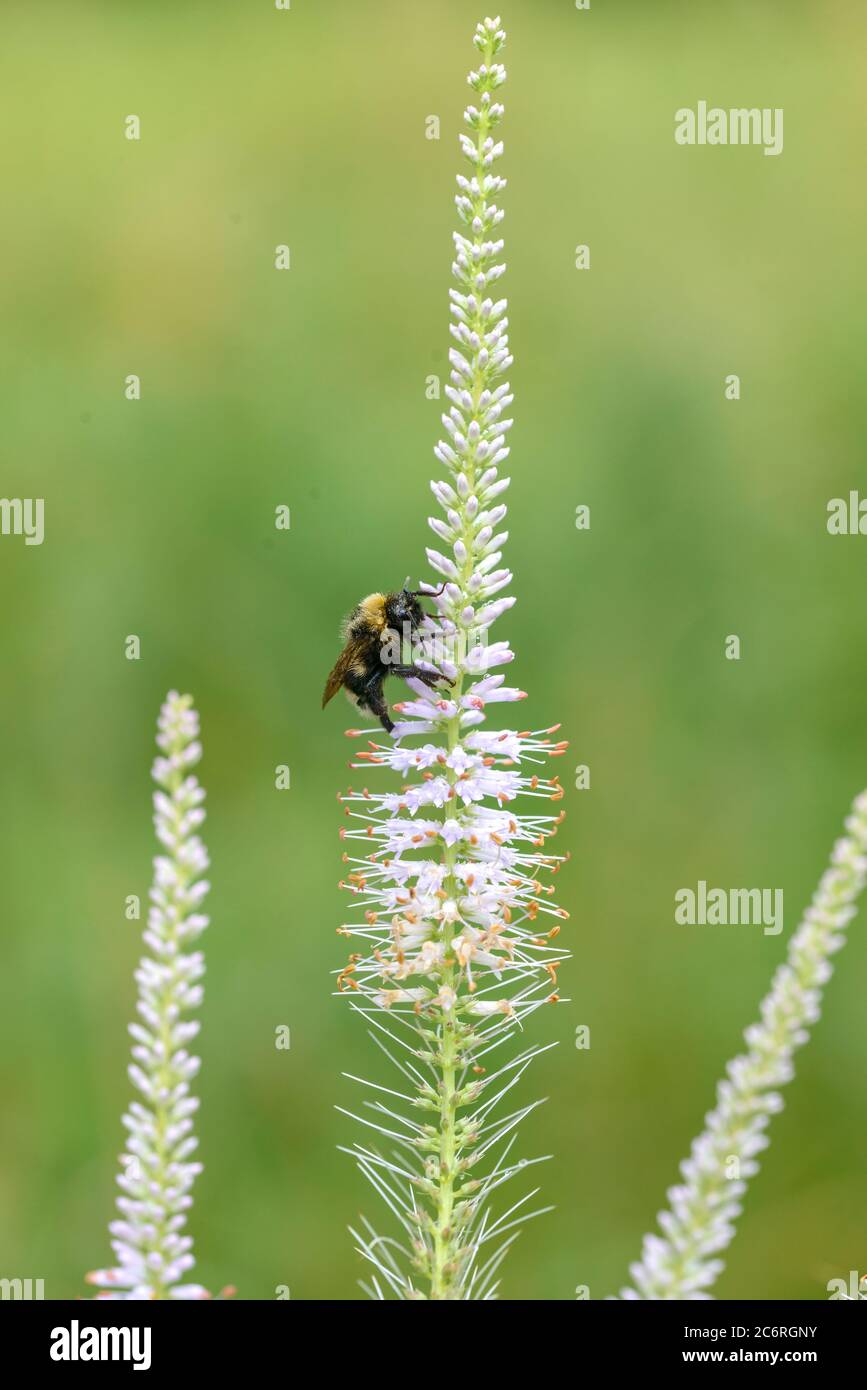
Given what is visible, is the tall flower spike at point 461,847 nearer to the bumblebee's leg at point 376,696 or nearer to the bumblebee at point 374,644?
the bumblebee at point 374,644

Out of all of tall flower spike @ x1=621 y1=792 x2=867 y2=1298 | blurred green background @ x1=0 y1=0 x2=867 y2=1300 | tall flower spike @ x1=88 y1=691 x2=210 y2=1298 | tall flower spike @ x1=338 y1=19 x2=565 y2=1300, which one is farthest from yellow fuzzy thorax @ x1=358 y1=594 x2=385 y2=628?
blurred green background @ x1=0 y1=0 x2=867 y2=1300

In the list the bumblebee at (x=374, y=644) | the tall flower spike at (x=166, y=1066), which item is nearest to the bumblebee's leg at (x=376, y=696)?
the bumblebee at (x=374, y=644)

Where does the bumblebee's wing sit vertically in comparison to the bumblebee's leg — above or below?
above

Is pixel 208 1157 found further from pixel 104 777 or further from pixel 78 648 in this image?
pixel 78 648

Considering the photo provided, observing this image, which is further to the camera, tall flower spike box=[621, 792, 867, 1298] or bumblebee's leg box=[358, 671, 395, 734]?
bumblebee's leg box=[358, 671, 395, 734]

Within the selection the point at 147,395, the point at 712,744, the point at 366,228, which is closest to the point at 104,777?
the point at 147,395

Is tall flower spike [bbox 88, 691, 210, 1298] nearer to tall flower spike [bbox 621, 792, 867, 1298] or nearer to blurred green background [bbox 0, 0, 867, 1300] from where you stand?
tall flower spike [bbox 621, 792, 867, 1298]

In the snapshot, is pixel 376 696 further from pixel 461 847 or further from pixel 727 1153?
pixel 727 1153

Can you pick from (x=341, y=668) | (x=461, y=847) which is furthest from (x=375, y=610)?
(x=461, y=847)
